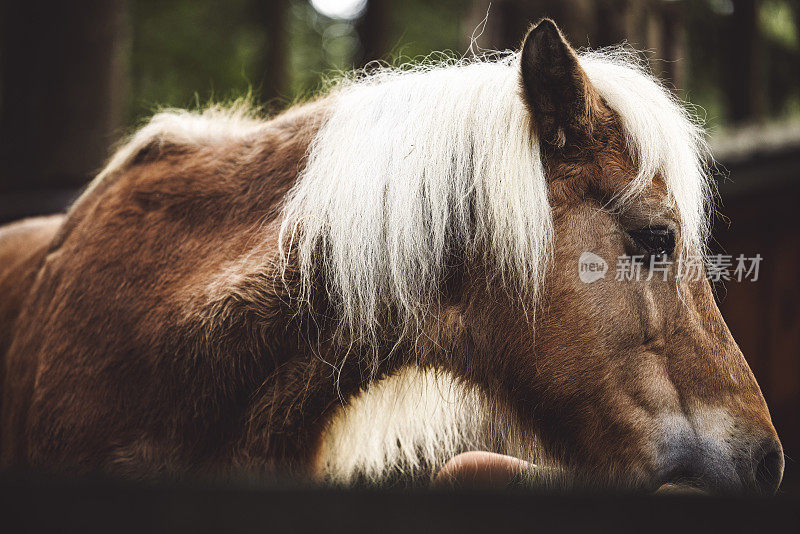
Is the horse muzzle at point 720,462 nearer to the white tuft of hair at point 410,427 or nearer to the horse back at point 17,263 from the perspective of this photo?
the white tuft of hair at point 410,427

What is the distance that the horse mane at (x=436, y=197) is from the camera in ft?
5.61

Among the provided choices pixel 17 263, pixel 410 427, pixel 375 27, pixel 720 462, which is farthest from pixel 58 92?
pixel 720 462

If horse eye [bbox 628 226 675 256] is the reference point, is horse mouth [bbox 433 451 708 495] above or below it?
below

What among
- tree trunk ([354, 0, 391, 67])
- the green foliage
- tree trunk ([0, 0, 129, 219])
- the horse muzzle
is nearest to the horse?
the horse muzzle

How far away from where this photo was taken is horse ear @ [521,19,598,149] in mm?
1639

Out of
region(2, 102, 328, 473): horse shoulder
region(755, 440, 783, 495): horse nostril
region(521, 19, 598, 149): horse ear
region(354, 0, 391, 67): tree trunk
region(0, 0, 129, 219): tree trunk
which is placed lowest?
region(755, 440, 783, 495): horse nostril

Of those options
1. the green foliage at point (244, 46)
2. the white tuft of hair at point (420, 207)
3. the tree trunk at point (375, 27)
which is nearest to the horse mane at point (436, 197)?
the white tuft of hair at point (420, 207)

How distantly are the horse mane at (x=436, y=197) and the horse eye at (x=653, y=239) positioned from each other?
0.23ft

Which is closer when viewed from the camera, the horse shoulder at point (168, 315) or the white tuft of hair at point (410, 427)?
the horse shoulder at point (168, 315)

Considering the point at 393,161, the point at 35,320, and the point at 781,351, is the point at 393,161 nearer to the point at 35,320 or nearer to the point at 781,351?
the point at 35,320

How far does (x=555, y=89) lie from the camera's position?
171 cm

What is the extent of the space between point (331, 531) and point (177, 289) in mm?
1406

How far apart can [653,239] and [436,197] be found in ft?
2.10

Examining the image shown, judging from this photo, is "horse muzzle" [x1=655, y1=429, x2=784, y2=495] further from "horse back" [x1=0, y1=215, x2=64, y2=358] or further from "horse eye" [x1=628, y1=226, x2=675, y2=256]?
"horse back" [x1=0, y1=215, x2=64, y2=358]
